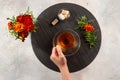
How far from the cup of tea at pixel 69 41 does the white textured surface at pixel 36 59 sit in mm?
545

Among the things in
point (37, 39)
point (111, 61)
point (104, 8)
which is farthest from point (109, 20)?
point (37, 39)

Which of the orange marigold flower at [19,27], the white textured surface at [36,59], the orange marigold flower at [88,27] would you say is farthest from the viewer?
the white textured surface at [36,59]

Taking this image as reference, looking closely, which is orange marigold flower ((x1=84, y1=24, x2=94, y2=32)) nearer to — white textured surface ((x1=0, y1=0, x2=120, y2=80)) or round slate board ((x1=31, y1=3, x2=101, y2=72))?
round slate board ((x1=31, y1=3, x2=101, y2=72))

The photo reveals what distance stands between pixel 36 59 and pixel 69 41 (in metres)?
0.60

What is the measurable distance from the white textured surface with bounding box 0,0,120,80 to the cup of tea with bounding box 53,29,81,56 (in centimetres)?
55

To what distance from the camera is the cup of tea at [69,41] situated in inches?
72.7

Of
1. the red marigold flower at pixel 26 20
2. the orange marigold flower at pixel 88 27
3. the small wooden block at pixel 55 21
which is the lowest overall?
the red marigold flower at pixel 26 20

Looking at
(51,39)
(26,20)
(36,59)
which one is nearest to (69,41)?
(51,39)

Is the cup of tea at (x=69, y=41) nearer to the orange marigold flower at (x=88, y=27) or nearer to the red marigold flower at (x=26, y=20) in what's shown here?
the orange marigold flower at (x=88, y=27)

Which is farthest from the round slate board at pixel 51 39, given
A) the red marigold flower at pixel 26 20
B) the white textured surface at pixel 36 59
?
the white textured surface at pixel 36 59

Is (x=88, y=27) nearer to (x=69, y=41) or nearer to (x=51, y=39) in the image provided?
(x=69, y=41)

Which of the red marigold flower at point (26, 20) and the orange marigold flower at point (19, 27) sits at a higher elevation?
the red marigold flower at point (26, 20)

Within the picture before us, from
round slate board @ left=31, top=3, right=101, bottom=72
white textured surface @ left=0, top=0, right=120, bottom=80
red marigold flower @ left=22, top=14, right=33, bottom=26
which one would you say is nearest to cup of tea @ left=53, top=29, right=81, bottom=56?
round slate board @ left=31, top=3, right=101, bottom=72

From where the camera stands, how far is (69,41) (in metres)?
1.87
